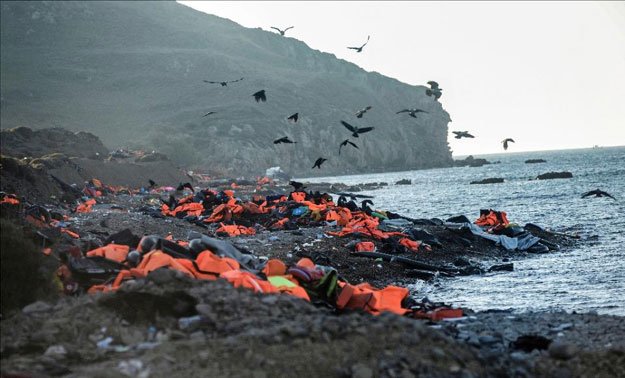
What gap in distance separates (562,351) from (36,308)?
4692 mm

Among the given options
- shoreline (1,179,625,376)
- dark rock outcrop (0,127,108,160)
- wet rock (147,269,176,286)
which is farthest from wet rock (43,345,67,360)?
dark rock outcrop (0,127,108,160)

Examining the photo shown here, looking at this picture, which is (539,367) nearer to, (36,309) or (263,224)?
(36,309)

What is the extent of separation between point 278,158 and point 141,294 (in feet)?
329

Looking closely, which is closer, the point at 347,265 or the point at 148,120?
the point at 347,265

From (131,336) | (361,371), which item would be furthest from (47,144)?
(361,371)

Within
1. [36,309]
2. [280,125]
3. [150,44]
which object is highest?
[150,44]

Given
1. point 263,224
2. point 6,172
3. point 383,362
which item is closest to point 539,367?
point 383,362

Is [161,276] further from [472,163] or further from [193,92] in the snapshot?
[472,163]

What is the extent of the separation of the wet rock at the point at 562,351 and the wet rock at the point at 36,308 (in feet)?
14.9

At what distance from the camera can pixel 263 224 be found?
59.0 ft

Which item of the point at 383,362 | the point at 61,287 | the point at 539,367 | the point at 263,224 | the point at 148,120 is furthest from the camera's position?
the point at 148,120

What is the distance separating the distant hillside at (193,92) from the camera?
92.6 m

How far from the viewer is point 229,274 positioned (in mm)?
6578

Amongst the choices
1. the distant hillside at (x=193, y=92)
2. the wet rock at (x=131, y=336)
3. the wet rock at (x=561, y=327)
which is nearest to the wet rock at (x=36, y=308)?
the wet rock at (x=131, y=336)
